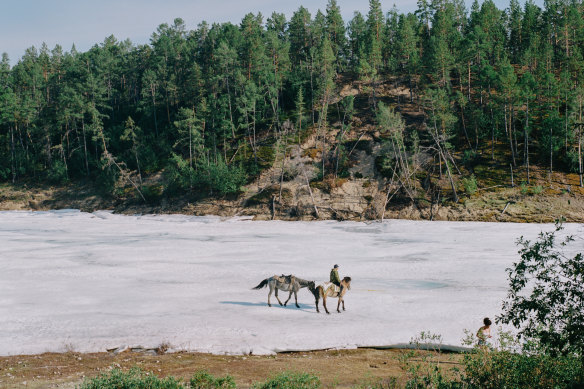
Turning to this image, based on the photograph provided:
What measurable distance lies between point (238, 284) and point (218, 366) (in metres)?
11.2

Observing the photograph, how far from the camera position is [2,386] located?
12.5 metres

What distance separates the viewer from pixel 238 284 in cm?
2583

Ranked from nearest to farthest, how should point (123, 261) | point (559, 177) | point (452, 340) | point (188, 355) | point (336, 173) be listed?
point (188, 355)
point (452, 340)
point (123, 261)
point (559, 177)
point (336, 173)

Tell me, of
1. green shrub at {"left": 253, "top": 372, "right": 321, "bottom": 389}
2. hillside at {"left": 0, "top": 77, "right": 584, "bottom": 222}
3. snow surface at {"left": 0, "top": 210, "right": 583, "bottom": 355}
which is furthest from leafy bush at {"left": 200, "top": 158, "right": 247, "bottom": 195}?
green shrub at {"left": 253, "top": 372, "right": 321, "bottom": 389}

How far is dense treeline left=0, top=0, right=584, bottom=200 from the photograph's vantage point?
199ft

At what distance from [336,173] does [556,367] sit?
50.9m

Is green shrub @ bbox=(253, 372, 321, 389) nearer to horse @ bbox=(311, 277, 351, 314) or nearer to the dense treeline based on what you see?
horse @ bbox=(311, 277, 351, 314)

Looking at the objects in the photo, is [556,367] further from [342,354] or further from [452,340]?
[342,354]

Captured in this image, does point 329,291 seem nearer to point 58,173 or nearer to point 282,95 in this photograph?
point 282,95

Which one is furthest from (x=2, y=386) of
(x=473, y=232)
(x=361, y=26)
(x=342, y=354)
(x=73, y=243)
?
(x=361, y=26)

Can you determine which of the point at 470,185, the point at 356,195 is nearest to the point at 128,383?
the point at 356,195

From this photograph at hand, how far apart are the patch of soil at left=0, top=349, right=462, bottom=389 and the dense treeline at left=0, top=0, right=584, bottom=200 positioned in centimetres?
4580

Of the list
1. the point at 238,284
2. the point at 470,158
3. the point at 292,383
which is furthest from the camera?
the point at 470,158

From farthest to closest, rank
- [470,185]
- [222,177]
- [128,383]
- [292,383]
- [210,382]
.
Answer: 1. [222,177]
2. [470,185]
3. [210,382]
4. [292,383]
5. [128,383]
